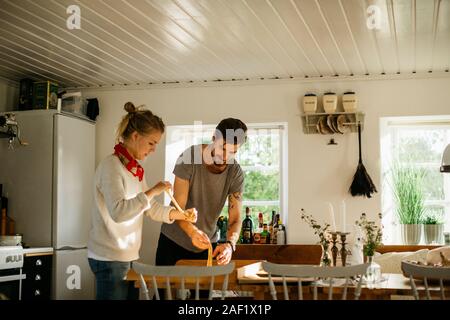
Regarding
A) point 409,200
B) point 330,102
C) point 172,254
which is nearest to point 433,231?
point 409,200

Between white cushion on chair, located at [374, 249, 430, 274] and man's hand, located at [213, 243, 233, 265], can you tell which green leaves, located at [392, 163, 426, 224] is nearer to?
white cushion on chair, located at [374, 249, 430, 274]

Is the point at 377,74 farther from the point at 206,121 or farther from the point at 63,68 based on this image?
the point at 63,68

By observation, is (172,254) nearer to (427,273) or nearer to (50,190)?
(427,273)

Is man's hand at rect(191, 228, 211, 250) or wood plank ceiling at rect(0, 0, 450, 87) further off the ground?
wood plank ceiling at rect(0, 0, 450, 87)

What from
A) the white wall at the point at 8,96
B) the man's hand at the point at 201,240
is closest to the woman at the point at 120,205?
the man's hand at the point at 201,240

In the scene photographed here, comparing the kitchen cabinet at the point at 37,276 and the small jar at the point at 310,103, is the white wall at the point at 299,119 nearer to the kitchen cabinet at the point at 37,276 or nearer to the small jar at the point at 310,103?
the small jar at the point at 310,103

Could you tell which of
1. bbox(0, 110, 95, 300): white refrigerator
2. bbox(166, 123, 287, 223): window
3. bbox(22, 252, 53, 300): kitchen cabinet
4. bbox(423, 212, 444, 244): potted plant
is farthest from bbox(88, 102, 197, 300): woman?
bbox(423, 212, 444, 244): potted plant

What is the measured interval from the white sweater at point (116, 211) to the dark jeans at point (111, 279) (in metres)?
0.03

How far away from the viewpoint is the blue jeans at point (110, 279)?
8.36ft

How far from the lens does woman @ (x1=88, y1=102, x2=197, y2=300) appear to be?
252 centimetres

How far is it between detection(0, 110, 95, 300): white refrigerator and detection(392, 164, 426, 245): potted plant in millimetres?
2923

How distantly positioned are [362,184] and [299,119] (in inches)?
33.3
